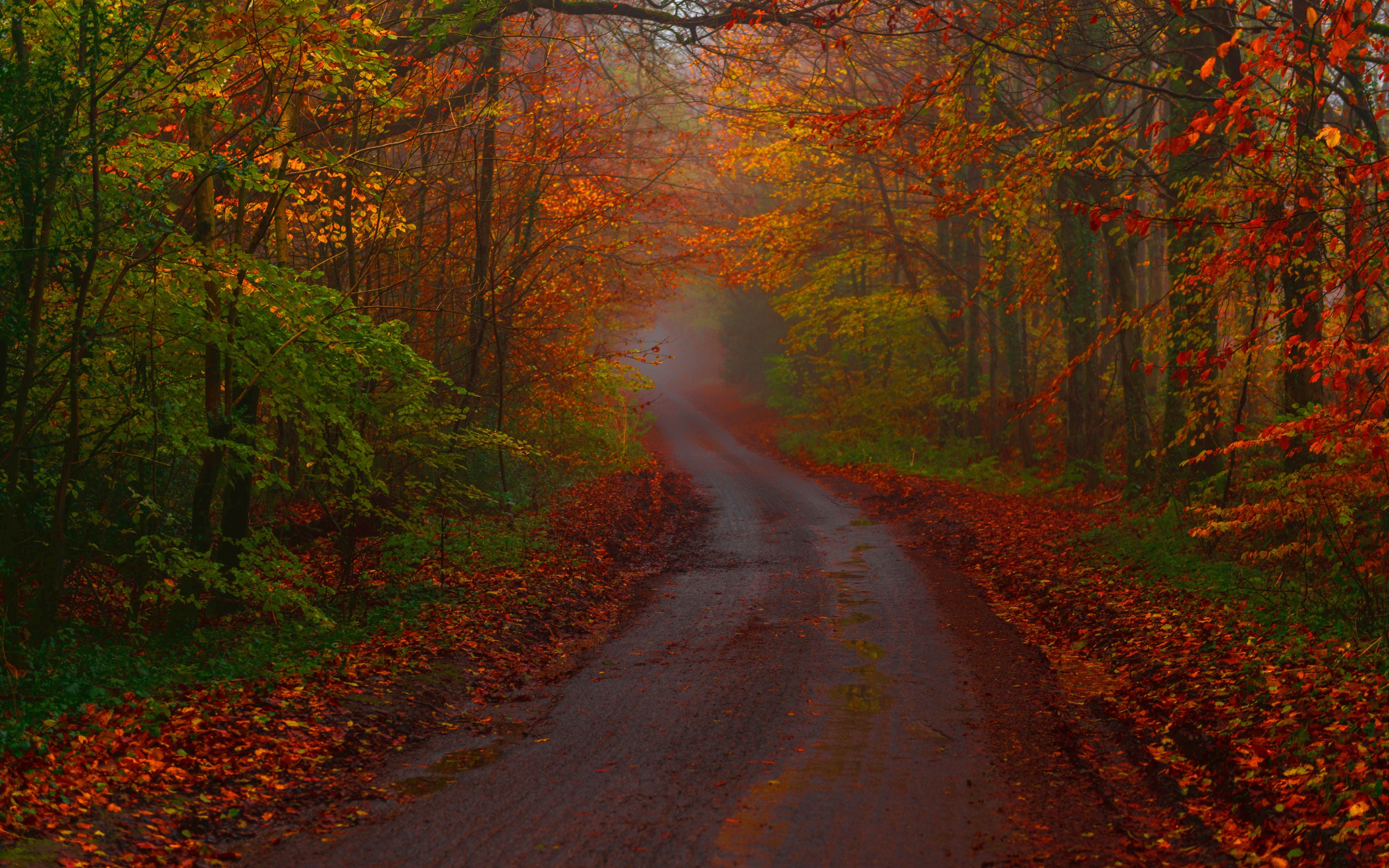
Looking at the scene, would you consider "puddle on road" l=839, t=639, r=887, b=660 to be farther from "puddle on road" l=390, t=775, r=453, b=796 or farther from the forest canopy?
"puddle on road" l=390, t=775, r=453, b=796

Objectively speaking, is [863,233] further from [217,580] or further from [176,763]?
[176,763]

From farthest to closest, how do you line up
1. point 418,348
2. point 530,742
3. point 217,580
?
point 418,348
point 217,580
point 530,742

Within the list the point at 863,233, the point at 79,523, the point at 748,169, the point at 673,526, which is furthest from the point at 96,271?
the point at 863,233

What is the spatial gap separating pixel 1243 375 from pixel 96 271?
11396mm

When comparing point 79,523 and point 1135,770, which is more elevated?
point 79,523

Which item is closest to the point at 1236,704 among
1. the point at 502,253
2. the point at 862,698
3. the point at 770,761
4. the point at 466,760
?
the point at 862,698

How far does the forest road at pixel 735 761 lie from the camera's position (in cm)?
446

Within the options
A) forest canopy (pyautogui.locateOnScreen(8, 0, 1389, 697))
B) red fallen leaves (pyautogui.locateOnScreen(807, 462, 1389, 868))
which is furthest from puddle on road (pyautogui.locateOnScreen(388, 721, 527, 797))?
red fallen leaves (pyautogui.locateOnScreen(807, 462, 1389, 868))

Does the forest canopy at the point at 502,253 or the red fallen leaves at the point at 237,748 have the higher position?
the forest canopy at the point at 502,253

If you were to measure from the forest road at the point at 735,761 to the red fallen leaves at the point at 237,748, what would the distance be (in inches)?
19.2

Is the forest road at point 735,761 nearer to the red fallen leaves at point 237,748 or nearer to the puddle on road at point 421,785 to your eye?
the puddle on road at point 421,785

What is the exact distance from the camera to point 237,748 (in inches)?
212

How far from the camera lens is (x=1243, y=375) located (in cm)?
1029

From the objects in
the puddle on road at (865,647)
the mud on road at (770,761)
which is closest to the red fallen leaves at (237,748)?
the mud on road at (770,761)
